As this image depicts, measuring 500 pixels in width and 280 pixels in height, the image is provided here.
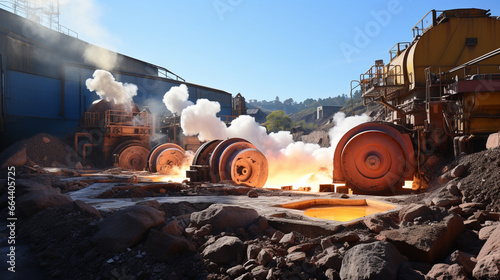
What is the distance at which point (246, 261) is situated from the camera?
147 inches

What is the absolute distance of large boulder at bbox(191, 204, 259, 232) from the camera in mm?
4582

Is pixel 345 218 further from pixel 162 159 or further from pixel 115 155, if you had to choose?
pixel 115 155

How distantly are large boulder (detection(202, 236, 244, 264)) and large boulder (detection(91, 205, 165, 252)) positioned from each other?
3.05 feet

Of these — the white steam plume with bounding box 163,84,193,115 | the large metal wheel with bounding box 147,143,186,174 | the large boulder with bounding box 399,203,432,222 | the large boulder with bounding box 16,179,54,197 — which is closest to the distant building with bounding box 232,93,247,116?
the white steam plume with bounding box 163,84,193,115

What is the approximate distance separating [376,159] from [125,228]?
6480 millimetres

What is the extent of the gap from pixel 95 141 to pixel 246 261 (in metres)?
20.1

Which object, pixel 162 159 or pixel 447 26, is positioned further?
pixel 162 159

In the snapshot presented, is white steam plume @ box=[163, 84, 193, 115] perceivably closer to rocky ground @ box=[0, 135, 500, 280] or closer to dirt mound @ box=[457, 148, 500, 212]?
rocky ground @ box=[0, 135, 500, 280]

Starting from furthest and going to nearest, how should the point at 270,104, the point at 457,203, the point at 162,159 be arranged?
the point at 270,104, the point at 162,159, the point at 457,203

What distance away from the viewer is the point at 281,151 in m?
15.7

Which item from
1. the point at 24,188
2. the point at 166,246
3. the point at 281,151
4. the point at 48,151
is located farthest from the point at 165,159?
the point at 166,246

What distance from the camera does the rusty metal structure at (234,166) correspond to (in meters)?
11.2

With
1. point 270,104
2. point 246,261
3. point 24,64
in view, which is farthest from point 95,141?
point 270,104

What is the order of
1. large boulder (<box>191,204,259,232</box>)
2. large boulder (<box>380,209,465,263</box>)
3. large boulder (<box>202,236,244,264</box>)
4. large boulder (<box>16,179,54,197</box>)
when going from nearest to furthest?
large boulder (<box>380,209,465,263</box>) < large boulder (<box>202,236,244,264</box>) < large boulder (<box>191,204,259,232</box>) < large boulder (<box>16,179,54,197</box>)
